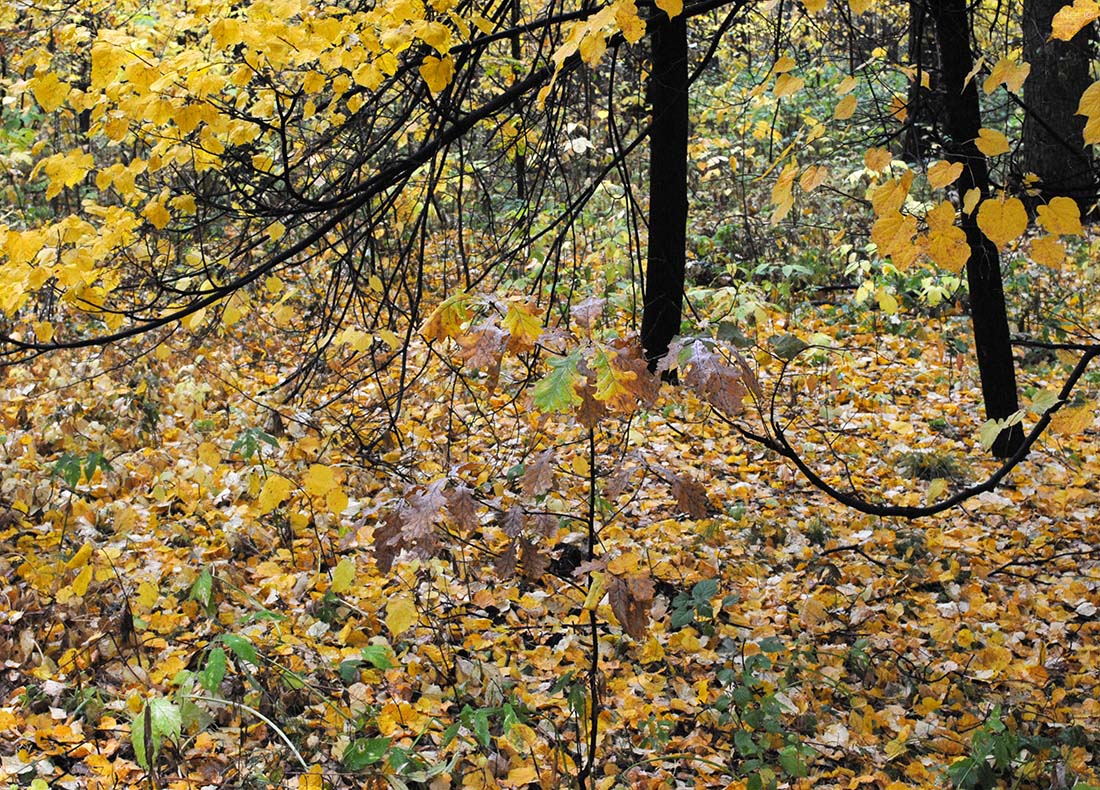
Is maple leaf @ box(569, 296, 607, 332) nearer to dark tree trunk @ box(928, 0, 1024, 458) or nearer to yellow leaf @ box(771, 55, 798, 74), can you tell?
yellow leaf @ box(771, 55, 798, 74)

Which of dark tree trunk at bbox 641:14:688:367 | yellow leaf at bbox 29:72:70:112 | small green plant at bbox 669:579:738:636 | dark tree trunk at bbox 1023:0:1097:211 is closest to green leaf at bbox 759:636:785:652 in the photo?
small green plant at bbox 669:579:738:636

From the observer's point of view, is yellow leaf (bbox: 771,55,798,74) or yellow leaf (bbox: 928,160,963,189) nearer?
yellow leaf (bbox: 928,160,963,189)

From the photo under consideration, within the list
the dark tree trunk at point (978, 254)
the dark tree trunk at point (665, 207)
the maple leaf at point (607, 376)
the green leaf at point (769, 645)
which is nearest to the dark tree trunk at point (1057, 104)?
the dark tree trunk at point (978, 254)

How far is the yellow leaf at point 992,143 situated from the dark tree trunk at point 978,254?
6.91 ft

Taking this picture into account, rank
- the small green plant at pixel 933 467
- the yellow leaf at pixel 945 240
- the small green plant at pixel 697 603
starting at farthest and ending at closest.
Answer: the small green plant at pixel 933 467, the small green plant at pixel 697 603, the yellow leaf at pixel 945 240

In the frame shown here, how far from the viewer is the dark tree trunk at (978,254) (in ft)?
13.8

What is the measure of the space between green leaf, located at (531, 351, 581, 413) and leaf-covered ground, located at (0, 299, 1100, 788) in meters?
0.31

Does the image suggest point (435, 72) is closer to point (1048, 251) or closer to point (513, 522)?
point (513, 522)

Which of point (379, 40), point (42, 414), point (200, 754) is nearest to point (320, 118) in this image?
point (42, 414)

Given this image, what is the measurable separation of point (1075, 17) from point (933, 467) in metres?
3.52

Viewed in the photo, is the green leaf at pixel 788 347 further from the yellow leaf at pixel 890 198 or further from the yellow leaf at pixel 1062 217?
the yellow leaf at pixel 1062 217

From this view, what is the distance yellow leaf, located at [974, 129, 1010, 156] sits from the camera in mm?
1975

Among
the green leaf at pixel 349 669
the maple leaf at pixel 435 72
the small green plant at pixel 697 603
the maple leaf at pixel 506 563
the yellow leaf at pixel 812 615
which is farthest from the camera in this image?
the yellow leaf at pixel 812 615

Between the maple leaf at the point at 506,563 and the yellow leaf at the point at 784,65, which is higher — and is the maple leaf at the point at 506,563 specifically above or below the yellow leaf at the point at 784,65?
below
